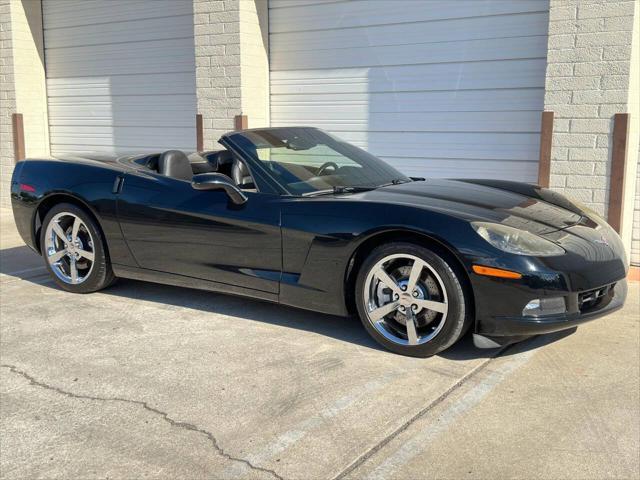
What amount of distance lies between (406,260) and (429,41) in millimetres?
4149

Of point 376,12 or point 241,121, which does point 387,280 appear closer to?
point 376,12

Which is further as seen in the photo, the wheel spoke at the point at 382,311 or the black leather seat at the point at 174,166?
the black leather seat at the point at 174,166

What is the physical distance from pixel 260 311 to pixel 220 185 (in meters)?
1.01

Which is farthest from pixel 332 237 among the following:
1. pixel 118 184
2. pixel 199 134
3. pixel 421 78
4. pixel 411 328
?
pixel 199 134

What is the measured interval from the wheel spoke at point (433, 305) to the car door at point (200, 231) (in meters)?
0.93

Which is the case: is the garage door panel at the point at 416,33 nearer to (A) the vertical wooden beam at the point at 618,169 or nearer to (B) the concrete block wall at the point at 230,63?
(B) the concrete block wall at the point at 230,63

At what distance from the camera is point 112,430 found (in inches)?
123

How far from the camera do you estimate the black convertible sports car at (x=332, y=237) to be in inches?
144

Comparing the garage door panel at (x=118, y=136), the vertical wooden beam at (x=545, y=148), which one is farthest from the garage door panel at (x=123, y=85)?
the vertical wooden beam at (x=545, y=148)

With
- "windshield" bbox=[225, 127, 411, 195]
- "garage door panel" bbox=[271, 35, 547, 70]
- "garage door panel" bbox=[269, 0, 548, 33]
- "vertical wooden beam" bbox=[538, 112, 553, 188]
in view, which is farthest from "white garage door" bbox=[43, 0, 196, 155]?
"vertical wooden beam" bbox=[538, 112, 553, 188]

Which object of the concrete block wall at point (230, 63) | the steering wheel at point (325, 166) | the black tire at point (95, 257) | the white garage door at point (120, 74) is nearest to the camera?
the steering wheel at point (325, 166)

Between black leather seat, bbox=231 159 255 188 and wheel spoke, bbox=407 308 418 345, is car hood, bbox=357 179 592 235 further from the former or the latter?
black leather seat, bbox=231 159 255 188

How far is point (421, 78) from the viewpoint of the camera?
24.6ft

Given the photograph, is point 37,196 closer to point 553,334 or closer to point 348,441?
point 348,441
